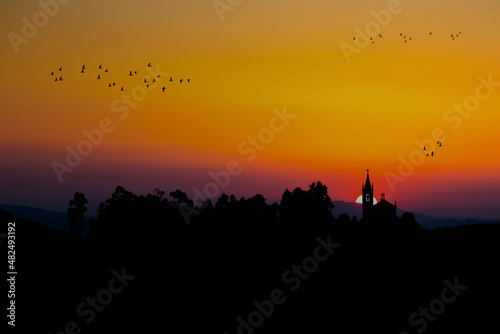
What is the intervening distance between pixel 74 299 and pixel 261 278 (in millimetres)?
20538

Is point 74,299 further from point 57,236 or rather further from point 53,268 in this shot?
point 57,236

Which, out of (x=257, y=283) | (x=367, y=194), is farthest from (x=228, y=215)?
(x=257, y=283)

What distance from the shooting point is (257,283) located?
75.2m

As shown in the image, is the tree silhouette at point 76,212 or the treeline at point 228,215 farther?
the tree silhouette at point 76,212

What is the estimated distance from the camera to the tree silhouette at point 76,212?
550 feet

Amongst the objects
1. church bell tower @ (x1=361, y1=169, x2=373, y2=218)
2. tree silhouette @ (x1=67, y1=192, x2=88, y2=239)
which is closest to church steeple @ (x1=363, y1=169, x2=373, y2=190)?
church bell tower @ (x1=361, y1=169, x2=373, y2=218)

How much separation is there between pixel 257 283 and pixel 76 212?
103203 mm

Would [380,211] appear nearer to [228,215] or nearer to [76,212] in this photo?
[228,215]

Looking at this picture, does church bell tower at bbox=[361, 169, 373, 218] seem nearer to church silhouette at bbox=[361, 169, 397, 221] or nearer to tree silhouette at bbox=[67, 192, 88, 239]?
church silhouette at bbox=[361, 169, 397, 221]

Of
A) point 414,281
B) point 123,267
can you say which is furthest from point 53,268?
point 414,281

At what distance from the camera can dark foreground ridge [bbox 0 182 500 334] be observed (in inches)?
2464

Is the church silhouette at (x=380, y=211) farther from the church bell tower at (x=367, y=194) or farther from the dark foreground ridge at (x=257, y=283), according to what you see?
the dark foreground ridge at (x=257, y=283)

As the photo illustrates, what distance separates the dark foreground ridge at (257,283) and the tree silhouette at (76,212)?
218ft

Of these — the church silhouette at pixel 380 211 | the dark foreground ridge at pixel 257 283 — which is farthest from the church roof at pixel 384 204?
the dark foreground ridge at pixel 257 283
